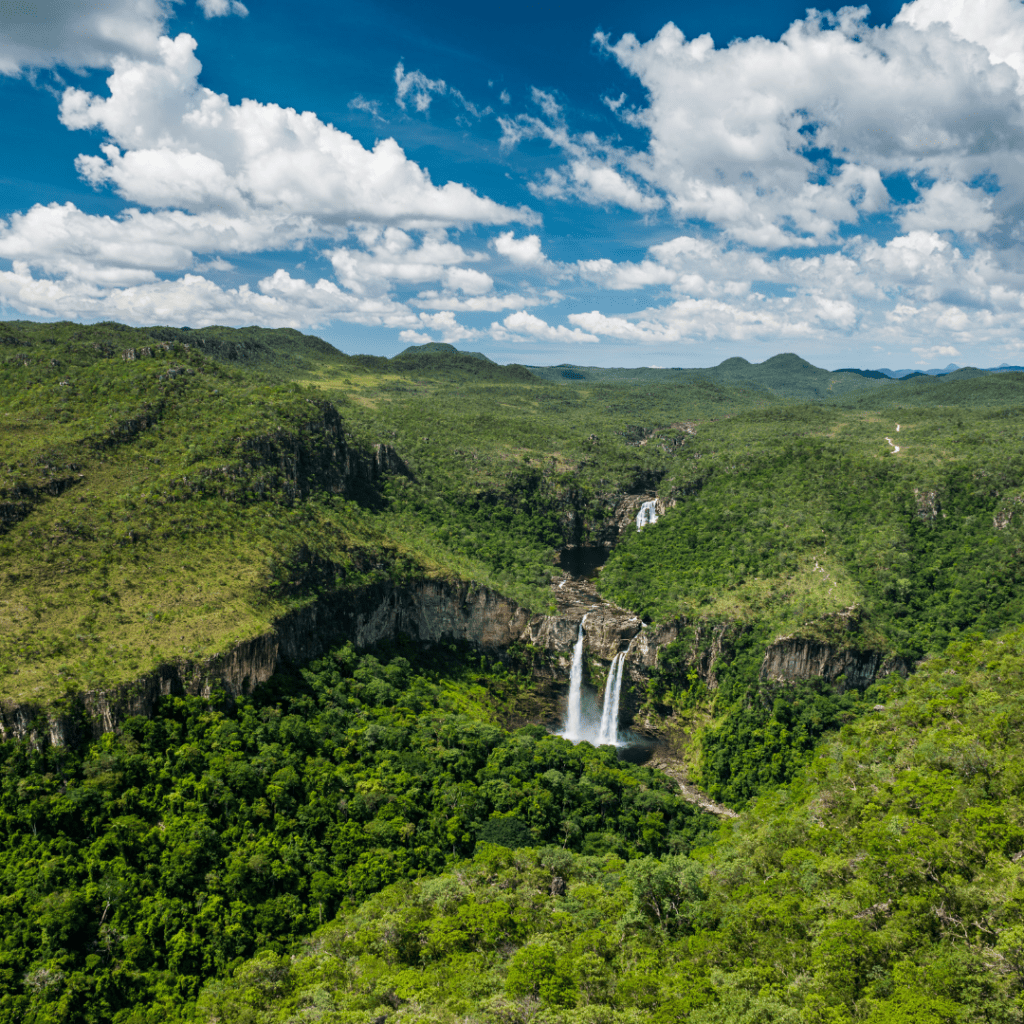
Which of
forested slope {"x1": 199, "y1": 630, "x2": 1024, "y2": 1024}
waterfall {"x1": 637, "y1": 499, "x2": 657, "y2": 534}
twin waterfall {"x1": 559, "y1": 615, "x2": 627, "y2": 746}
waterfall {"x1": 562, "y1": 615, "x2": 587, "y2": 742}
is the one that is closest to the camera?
forested slope {"x1": 199, "y1": 630, "x2": 1024, "y2": 1024}

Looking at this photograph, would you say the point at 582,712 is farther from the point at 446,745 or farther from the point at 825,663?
the point at 446,745

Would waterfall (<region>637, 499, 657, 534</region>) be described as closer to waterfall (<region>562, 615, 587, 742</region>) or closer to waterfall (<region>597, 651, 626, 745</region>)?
waterfall (<region>562, 615, 587, 742</region>)

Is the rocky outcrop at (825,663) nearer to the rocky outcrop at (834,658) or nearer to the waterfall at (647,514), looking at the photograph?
the rocky outcrop at (834,658)

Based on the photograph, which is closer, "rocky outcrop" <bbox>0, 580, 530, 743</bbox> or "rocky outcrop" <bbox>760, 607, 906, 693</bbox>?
"rocky outcrop" <bbox>0, 580, 530, 743</bbox>

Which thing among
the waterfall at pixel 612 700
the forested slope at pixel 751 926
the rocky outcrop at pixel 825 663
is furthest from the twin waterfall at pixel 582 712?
the forested slope at pixel 751 926

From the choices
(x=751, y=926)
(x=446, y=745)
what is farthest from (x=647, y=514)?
(x=751, y=926)

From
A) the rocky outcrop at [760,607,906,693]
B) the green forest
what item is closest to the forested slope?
the green forest
